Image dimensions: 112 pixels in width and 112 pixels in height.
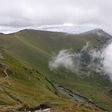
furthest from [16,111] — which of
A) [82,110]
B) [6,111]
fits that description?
[82,110]

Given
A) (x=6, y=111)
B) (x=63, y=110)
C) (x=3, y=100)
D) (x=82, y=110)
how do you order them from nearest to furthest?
(x=6, y=111) → (x=63, y=110) → (x=82, y=110) → (x=3, y=100)

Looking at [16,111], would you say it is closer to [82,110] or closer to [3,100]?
[82,110]

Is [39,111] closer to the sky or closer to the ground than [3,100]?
closer to the sky

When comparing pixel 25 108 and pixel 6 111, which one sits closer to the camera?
pixel 6 111

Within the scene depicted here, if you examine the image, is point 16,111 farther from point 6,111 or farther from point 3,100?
point 3,100

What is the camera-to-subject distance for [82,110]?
6925 cm

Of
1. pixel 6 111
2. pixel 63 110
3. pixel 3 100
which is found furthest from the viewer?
pixel 3 100

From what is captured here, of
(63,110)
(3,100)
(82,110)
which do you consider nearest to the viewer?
(63,110)

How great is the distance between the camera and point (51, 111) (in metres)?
59.6

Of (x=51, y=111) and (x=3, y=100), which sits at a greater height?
(x=51, y=111)

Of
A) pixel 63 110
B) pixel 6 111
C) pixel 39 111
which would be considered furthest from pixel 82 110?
pixel 6 111

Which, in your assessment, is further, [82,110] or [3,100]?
[3,100]

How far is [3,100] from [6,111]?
4496 cm

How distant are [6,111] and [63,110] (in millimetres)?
12433
